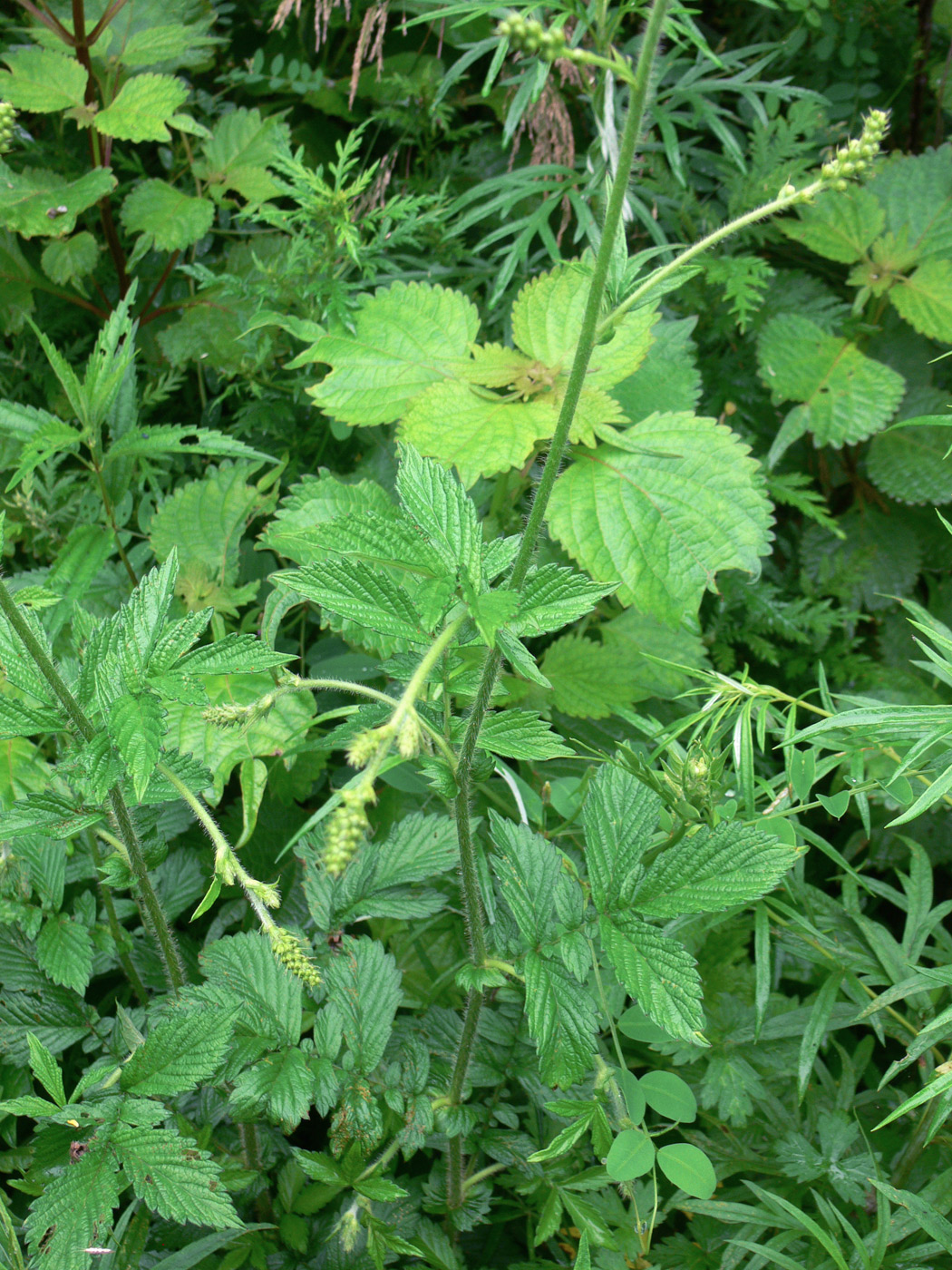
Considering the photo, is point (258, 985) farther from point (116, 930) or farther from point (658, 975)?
point (658, 975)

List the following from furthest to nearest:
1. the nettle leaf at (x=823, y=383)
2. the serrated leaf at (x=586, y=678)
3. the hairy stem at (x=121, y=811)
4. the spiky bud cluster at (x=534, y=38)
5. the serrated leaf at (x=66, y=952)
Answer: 1. the nettle leaf at (x=823, y=383)
2. the serrated leaf at (x=586, y=678)
3. the serrated leaf at (x=66, y=952)
4. the hairy stem at (x=121, y=811)
5. the spiky bud cluster at (x=534, y=38)

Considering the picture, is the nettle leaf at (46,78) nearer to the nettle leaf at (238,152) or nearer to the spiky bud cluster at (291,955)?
the nettle leaf at (238,152)

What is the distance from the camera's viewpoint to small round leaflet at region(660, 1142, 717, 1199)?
0.88m

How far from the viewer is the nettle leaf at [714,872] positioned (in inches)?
32.5

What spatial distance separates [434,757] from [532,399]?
0.83m

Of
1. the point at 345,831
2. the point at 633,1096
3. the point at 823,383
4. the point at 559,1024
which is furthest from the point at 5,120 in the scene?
the point at 823,383

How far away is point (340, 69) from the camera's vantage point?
1987mm

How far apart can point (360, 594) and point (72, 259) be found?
1234 millimetres

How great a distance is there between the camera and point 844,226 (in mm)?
1765

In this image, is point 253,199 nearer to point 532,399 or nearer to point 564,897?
point 532,399

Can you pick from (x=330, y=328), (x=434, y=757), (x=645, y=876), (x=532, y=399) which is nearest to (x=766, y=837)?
(x=645, y=876)

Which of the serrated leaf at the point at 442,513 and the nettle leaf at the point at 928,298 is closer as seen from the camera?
the serrated leaf at the point at 442,513

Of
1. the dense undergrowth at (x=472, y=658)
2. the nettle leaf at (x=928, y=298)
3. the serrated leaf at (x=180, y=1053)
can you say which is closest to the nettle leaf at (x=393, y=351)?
the dense undergrowth at (x=472, y=658)

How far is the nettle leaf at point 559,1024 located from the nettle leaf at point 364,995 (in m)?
0.21
